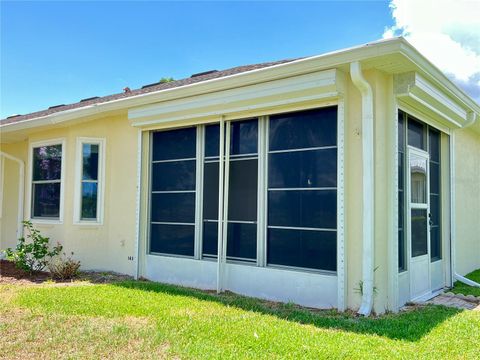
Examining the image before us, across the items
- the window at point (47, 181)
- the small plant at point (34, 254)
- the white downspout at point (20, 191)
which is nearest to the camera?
the small plant at point (34, 254)

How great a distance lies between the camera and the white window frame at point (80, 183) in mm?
8445

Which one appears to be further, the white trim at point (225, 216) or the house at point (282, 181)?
the white trim at point (225, 216)

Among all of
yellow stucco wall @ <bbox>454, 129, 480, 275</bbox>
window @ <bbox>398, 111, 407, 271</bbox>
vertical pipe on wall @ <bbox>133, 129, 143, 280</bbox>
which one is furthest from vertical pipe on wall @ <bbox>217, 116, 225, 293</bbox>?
yellow stucco wall @ <bbox>454, 129, 480, 275</bbox>

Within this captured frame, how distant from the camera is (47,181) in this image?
359 inches

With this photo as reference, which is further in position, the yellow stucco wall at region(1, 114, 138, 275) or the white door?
the yellow stucco wall at region(1, 114, 138, 275)

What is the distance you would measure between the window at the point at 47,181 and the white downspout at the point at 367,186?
652cm

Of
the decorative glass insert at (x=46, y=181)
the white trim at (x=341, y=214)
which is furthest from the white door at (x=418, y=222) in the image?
the decorative glass insert at (x=46, y=181)

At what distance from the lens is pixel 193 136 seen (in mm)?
7238

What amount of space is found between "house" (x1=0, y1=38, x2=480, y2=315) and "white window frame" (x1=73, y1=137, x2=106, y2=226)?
3 centimetres

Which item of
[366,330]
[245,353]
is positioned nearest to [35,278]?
[245,353]

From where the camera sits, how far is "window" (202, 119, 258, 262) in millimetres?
6379

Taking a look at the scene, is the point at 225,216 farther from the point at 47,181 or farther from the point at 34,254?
the point at 47,181

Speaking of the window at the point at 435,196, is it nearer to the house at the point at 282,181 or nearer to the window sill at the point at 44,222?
the house at the point at 282,181

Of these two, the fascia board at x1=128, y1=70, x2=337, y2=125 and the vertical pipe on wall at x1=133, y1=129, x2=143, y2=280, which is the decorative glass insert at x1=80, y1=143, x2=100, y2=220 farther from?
the fascia board at x1=128, y1=70, x2=337, y2=125
